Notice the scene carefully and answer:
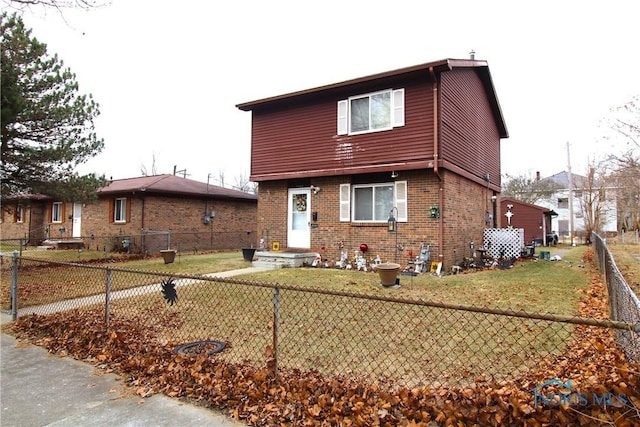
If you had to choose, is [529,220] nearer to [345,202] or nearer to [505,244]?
[505,244]

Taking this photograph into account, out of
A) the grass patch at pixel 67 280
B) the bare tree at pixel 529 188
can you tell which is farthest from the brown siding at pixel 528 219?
the grass patch at pixel 67 280

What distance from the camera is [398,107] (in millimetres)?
11789

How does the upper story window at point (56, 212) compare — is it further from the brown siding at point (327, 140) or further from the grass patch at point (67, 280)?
the brown siding at point (327, 140)

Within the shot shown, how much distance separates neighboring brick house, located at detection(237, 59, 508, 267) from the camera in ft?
37.1

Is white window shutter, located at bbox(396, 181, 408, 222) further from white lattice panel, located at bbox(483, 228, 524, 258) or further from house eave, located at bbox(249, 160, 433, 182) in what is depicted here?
white lattice panel, located at bbox(483, 228, 524, 258)

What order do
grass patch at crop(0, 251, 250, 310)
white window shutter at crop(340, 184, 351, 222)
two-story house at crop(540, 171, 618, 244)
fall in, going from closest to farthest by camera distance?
grass patch at crop(0, 251, 250, 310) < white window shutter at crop(340, 184, 351, 222) < two-story house at crop(540, 171, 618, 244)

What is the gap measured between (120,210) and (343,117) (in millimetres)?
13684

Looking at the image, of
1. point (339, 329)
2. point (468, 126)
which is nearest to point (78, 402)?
point (339, 329)

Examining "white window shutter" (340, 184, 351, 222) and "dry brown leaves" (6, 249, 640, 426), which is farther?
"white window shutter" (340, 184, 351, 222)

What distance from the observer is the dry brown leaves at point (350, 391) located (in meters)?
2.62

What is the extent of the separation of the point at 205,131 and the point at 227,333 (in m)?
45.7

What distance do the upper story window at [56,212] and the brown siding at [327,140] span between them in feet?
52.3

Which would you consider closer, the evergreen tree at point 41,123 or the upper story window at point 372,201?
the evergreen tree at point 41,123

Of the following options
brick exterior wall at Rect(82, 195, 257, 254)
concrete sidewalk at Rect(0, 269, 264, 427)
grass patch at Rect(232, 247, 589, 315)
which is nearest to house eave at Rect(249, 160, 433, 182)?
grass patch at Rect(232, 247, 589, 315)
